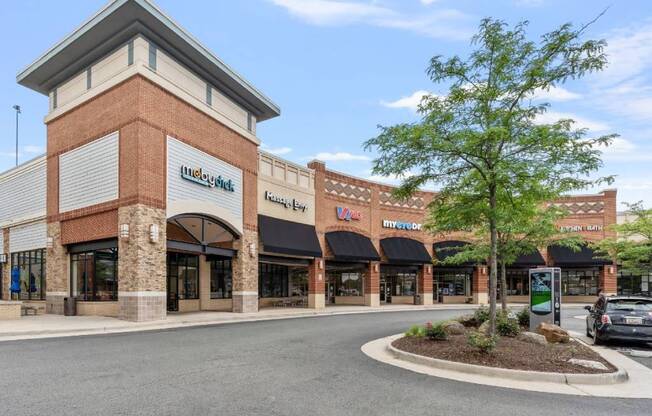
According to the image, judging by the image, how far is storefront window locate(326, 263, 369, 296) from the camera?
38.6 meters

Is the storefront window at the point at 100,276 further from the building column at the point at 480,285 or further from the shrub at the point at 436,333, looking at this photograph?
the building column at the point at 480,285

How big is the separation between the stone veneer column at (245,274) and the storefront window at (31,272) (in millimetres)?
11060

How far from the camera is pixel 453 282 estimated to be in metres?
44.1

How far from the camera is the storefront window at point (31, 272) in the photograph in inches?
1067

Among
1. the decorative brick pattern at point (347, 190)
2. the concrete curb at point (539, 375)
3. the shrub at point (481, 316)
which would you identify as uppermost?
the decorative brick pattern at point (347, 190)

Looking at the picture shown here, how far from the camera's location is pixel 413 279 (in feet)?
139

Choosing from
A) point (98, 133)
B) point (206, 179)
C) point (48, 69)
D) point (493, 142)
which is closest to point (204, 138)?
point (206, 179)

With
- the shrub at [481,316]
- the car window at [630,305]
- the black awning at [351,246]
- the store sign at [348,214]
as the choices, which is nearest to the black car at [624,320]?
the car window at [630,305]

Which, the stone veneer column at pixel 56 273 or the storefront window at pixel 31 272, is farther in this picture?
the storefront window at pixel 31 272

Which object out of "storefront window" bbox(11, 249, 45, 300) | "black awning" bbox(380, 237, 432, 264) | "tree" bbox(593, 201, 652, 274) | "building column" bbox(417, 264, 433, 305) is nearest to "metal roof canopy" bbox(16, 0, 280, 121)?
"storefront window" bbox(11, 249, 45, 300)

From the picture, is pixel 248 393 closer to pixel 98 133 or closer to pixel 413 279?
pixel 98 133

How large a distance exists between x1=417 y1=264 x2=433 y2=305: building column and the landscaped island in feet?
82.5

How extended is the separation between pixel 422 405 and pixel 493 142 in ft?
22.8

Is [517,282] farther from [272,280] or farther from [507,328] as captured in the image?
[507,328]
